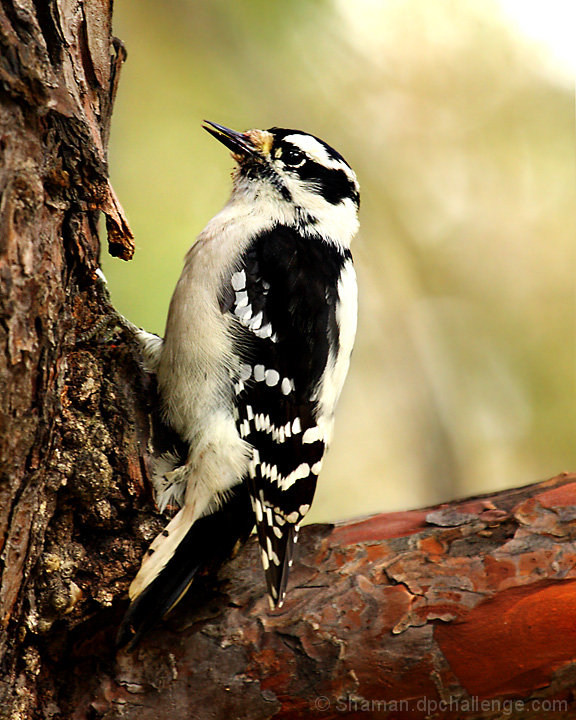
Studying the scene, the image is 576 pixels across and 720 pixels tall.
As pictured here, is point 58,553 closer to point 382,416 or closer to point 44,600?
point 44,600

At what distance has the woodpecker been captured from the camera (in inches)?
76.7

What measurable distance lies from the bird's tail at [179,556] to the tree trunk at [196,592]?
6cm

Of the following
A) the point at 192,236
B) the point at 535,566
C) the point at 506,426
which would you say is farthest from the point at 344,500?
the point at 535,566

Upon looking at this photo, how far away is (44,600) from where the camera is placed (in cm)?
178

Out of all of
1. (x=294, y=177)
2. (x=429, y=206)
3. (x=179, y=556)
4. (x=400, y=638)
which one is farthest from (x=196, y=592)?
(x=429, y=206)

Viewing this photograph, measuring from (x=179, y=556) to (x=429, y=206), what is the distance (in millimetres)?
2930

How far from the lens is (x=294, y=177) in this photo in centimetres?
276

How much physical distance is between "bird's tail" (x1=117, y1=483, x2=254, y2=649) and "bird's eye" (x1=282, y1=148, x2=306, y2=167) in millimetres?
1312

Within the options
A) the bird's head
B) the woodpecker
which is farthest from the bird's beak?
the woodpecker

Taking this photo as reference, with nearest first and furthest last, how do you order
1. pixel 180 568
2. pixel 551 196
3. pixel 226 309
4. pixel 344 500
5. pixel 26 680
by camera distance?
pixel 26 680, pixel 180 568, pixel 226 309, pixel 551 196, pixel 344 500

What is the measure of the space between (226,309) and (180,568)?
2.67ft

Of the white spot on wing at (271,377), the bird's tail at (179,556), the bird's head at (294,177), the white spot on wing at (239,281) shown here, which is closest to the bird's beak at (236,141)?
the bird's head at (294,177)

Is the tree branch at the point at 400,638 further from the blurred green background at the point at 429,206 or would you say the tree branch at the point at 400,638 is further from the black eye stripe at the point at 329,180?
the blurred green background at the point at 429,206

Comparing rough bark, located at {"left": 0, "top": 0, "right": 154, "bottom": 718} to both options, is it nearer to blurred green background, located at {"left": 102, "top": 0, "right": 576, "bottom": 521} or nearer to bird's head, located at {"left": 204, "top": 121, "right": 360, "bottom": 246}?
bird's head, located at {"left": 204, "top": 121, "right": 360, "bottom": 246}
